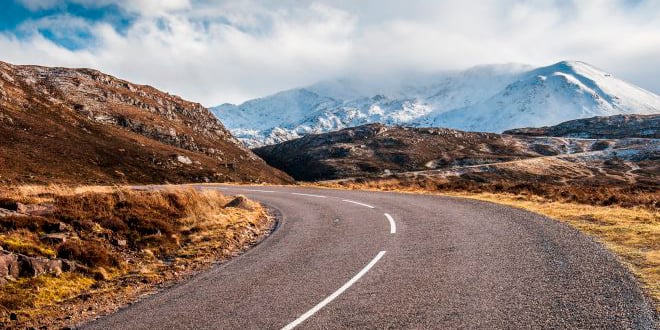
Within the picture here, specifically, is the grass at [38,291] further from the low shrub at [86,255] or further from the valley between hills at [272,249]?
the low shrub at [86,255]

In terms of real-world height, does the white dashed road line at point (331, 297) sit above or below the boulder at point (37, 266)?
below

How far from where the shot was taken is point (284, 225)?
1539 centimetres

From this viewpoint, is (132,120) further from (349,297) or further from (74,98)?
(349,297)

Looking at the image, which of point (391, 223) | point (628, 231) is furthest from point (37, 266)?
point (628, 231)

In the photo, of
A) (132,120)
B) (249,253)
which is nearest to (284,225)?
(249,253)

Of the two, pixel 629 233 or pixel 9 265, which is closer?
pixel 9 265

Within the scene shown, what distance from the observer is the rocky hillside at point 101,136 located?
1993 inches

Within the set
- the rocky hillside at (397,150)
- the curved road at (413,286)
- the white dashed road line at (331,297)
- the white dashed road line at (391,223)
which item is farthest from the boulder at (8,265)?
the rocky hillside at (397,150)

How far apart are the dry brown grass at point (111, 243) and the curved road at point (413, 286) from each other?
3.87 ft

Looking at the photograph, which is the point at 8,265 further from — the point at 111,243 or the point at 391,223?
the point at 391,223

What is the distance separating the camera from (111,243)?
39.3 feet

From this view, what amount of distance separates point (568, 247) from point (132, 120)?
8239cm

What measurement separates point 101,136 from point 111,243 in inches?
2435

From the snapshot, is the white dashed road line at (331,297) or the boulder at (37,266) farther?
the boulder at (37,266)
